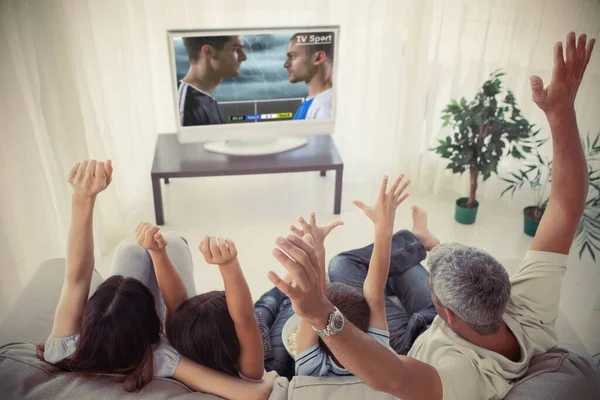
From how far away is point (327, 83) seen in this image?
306 centimetres

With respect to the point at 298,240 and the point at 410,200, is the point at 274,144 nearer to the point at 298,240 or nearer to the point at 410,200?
the point at 410,200

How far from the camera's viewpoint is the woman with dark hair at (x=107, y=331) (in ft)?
4.18

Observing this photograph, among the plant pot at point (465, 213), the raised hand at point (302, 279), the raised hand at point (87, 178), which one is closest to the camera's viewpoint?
the raised hand at point (302, 279)

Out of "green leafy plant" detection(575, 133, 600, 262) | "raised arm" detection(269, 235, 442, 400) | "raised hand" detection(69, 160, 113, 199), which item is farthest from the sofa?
"green leafy plant" detection(575, 133, 600, 262)

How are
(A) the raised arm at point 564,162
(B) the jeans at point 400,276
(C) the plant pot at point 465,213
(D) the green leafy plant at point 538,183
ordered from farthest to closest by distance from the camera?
(C) the plant pot at point 465,213 < (D) the green leafy plant at point 538,183 < (B) the jeans at point 400,276 < (A) the raised arm at point 564,162

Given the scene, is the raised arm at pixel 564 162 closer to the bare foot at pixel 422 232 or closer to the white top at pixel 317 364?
the white top at pixel 317 364

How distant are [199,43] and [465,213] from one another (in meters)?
1.87

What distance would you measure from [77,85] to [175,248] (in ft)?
3.89

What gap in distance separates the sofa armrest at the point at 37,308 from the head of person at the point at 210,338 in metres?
0.52

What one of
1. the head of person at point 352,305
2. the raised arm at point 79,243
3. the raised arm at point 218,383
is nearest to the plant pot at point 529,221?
the head of person at point 352,305

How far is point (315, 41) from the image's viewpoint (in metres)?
2.91

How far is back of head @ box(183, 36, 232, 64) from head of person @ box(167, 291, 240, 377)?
1.83 m

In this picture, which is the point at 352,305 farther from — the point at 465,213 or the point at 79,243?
the point at 465,213

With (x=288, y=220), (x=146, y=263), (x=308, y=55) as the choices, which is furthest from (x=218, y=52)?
(x=146, y=263)
